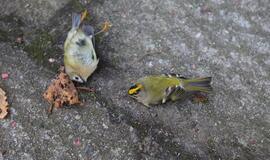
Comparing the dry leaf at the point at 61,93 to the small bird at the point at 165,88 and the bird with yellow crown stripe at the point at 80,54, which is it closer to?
the bird with yellow crown stripe at the point at 80,54

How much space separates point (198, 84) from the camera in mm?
4328

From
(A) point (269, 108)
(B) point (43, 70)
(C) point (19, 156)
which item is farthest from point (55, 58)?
(A) point (269, 108)

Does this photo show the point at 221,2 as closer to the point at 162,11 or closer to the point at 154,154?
the point at 162,11

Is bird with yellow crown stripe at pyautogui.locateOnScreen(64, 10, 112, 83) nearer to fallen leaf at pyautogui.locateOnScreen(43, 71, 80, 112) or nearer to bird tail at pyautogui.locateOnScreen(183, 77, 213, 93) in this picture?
fallen leaf at pyautogui.locateOnScreen(43, 71, 80, 112)

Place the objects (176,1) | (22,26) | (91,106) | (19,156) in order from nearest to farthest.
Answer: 1. (19,156)
2. (91,106)
3. (22,26)
4. (176,1)

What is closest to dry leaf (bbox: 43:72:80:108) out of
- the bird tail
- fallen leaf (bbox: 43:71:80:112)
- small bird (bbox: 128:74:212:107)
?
fallen leaf (bbox: 43:71:80:112)

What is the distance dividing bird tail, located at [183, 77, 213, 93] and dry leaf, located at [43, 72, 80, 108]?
1001mm

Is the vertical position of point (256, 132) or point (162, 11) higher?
point (162, 11)

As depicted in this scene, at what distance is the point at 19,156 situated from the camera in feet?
13.3

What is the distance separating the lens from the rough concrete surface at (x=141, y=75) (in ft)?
13.7

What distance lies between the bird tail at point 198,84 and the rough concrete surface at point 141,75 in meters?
0.19

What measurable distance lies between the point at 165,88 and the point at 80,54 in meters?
0.83

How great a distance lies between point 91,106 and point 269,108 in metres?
1.67

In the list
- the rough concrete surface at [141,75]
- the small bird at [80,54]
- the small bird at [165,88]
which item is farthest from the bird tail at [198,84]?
the small bird at [80,54]
